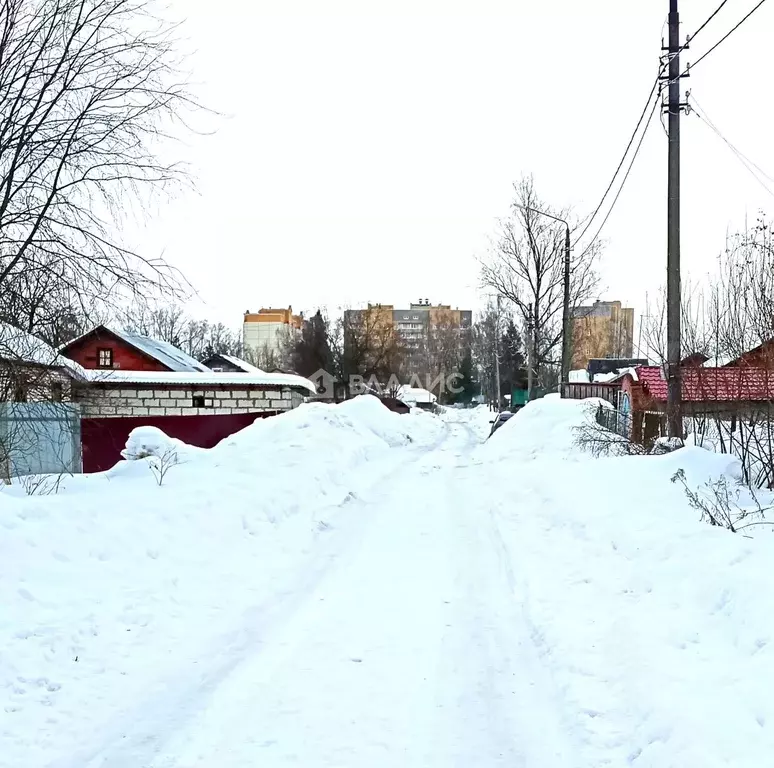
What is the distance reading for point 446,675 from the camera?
4.21 m

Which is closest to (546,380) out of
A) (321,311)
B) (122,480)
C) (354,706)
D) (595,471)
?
(321,311)

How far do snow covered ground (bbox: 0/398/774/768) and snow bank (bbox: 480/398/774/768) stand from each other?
19 mm

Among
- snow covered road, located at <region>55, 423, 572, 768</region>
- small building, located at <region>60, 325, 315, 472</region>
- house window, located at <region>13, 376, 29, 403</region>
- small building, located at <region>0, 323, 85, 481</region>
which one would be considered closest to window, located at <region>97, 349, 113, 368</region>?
small building, located at <region>60, 325, 315, 472</region>

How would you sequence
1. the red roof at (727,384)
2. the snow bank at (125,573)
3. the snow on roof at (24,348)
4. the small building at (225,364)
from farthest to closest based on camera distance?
the small building at (225,364), the red roof at (727,384), the snow on roof at (24,348), the snow bank at (125,573)

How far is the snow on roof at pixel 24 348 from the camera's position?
739cm

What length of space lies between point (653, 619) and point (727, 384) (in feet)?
17.6

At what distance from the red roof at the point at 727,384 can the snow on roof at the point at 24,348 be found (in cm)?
862

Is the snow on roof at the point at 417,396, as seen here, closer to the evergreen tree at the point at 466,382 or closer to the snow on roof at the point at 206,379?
the evergreen tree at the point at 466,382

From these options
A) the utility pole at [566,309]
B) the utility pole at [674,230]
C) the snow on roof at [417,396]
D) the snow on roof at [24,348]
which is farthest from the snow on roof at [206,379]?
the snow on roof at [417,396]

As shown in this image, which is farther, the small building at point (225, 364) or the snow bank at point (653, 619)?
the small building at point (225, 364)

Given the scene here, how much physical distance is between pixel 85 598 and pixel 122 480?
12.4 ft

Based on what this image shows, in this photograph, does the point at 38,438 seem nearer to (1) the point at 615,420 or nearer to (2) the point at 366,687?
(2) the point at 366,687

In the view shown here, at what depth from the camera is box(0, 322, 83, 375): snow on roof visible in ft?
24.3

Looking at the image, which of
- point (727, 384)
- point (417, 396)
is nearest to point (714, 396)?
point (727, 384)
